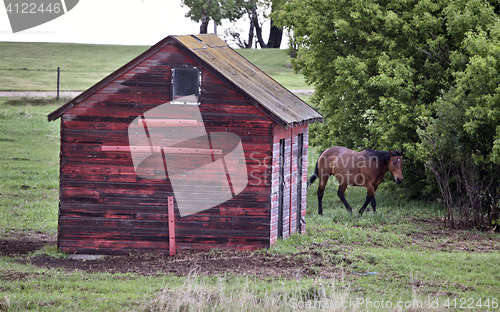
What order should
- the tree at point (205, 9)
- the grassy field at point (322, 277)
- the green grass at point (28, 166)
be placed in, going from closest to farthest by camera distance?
the grassy field at point (322, 277)
the green grass at point (28, 166)
the tree at point (205, 9)

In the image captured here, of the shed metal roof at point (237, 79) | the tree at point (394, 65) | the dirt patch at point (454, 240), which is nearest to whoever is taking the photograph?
the shed metal roof at point (237, 79)

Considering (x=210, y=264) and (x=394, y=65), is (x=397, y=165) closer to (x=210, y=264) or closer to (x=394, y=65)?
(x=394, y=65)

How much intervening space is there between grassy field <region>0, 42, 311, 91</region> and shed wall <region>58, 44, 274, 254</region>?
29.1 metres

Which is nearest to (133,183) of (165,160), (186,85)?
(165,160)

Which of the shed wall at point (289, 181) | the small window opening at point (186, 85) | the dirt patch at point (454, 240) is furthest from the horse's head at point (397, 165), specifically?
the small window opening at point (186, 85)

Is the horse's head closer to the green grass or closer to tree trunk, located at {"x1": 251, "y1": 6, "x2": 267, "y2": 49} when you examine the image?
the green grass

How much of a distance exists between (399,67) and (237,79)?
7.42 metres

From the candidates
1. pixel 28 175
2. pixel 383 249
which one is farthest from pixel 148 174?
pixel 28 175

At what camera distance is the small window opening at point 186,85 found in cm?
1243

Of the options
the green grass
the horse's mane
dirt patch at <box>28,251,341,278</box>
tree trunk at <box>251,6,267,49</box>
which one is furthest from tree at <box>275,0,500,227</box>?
tree trunk at <box>251,6,267,49</box>

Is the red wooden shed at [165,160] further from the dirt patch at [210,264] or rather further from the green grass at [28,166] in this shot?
the green grass at [28,166]

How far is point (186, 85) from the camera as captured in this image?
12.5m

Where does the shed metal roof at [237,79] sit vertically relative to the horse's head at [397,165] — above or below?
above

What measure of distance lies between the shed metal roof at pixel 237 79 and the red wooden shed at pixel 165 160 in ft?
0.18
